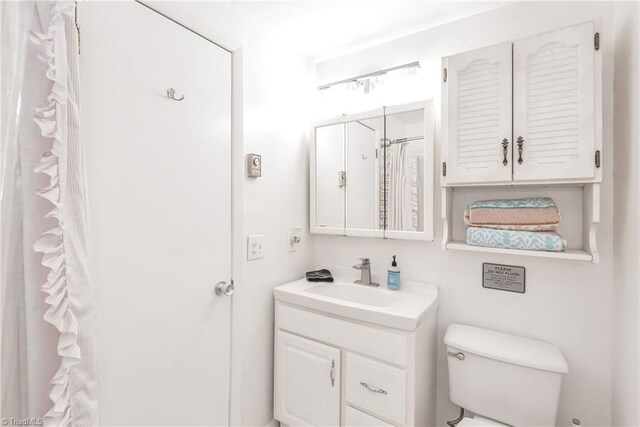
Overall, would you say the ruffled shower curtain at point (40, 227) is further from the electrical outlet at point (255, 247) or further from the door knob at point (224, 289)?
the electrical outlet at point (255, 247)

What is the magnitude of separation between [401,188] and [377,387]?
3.30 ft

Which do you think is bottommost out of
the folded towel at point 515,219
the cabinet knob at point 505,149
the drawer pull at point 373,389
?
the drawer pull at point 373,389

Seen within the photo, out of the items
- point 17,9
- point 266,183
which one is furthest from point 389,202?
point 17,9

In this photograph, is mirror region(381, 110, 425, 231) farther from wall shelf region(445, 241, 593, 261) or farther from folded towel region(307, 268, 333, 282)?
folded towel region(307, 268, 333, 282)

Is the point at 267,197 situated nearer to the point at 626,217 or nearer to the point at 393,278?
the point at 393,278

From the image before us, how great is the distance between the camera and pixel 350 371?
144 cm

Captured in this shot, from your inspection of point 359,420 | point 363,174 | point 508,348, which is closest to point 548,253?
point 508,348

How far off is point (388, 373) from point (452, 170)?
38.3 inches

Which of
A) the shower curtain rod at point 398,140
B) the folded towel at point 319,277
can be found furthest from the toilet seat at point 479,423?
the shower curtain rod at point 398,140

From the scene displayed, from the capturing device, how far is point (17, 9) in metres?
0.82

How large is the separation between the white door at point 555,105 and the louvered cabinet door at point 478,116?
1.6 inches

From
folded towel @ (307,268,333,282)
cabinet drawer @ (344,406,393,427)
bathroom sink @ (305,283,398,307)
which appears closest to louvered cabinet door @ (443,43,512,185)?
bathroom sink @ (305,283,398,307)

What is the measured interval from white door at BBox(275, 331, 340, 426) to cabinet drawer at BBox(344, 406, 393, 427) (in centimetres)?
5

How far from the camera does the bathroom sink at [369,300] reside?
1.34 meters
